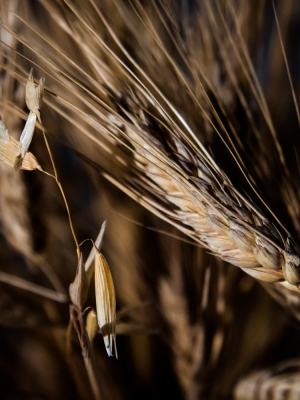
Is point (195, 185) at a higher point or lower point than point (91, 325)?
higher

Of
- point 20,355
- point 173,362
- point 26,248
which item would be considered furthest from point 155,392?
point 26,248

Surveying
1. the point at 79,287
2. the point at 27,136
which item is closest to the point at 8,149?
the point at 27,136

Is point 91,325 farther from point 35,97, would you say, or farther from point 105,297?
point 35,97

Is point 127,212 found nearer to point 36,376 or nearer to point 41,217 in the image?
point 41,217

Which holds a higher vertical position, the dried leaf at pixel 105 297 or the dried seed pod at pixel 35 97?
the dried seed pod at pixel 35 97

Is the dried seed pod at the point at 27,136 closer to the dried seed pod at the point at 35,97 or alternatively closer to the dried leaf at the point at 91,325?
the dried seed pod at the point at 35,97

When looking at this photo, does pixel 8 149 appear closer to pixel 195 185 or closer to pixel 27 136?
pixel 27 136

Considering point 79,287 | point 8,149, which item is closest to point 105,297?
point 79,287

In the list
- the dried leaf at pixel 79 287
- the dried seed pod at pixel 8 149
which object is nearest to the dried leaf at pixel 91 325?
the dried leaf at pixel 79 287

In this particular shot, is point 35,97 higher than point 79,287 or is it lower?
higher
